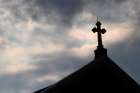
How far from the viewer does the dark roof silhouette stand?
21.8 m

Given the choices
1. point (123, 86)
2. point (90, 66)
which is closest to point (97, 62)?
point (90, 66)

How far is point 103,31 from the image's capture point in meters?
26.5

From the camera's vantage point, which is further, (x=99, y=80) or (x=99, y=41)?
(x=99, y=41)

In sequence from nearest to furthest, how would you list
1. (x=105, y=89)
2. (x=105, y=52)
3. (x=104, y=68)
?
(x=105, y=89), (x=104, y=68), (x=105, y=52)

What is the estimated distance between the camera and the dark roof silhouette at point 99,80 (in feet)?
71.6

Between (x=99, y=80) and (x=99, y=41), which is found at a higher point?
(x=99, y=41)

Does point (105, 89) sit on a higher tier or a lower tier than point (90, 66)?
lower

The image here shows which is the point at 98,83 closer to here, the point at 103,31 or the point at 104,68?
the point at 104,68

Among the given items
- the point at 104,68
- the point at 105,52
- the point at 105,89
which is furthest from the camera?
the point at 105,52

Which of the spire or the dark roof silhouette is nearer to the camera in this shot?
the dark roof silhouette

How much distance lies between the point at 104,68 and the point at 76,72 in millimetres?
1798

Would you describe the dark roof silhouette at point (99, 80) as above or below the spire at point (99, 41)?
below

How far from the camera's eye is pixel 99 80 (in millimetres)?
22234

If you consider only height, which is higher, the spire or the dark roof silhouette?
the spire
